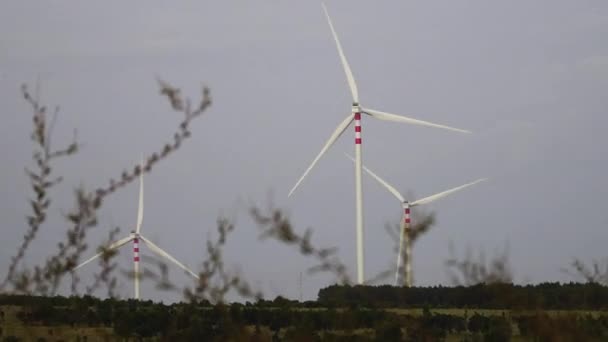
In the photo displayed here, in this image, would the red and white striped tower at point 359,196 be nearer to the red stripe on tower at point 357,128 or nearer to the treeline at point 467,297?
the red stripe on tower at point 357,128

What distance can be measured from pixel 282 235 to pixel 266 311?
56.7ft

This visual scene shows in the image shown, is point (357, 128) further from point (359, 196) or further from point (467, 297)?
point (467, 297)

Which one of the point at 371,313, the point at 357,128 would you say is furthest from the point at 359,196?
the point at 371,313

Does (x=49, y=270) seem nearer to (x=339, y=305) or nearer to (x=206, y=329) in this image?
(x=339, y=305)

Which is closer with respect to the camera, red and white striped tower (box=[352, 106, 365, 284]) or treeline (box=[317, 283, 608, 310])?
treeline (box=[317, 283, 608, 310])

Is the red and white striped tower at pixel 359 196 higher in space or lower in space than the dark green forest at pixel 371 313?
higher

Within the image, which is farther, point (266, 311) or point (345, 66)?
point (345, 66)

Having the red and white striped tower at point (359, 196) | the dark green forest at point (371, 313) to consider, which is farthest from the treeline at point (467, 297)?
the red and white striped tower at point (359, 196)

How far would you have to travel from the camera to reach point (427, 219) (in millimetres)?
12055

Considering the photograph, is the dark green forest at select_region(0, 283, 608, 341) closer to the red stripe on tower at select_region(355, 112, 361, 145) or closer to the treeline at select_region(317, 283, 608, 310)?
the treeline at select_region(317, 283, 608, 310)

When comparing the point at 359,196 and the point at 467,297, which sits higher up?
the point at 359,196

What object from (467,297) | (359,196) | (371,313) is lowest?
(467,297)

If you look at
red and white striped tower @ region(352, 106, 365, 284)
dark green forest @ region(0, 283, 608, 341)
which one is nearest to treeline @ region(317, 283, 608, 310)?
dark green forest @ region(0, 283, 608, 341)

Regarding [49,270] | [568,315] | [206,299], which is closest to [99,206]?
[49,270]
